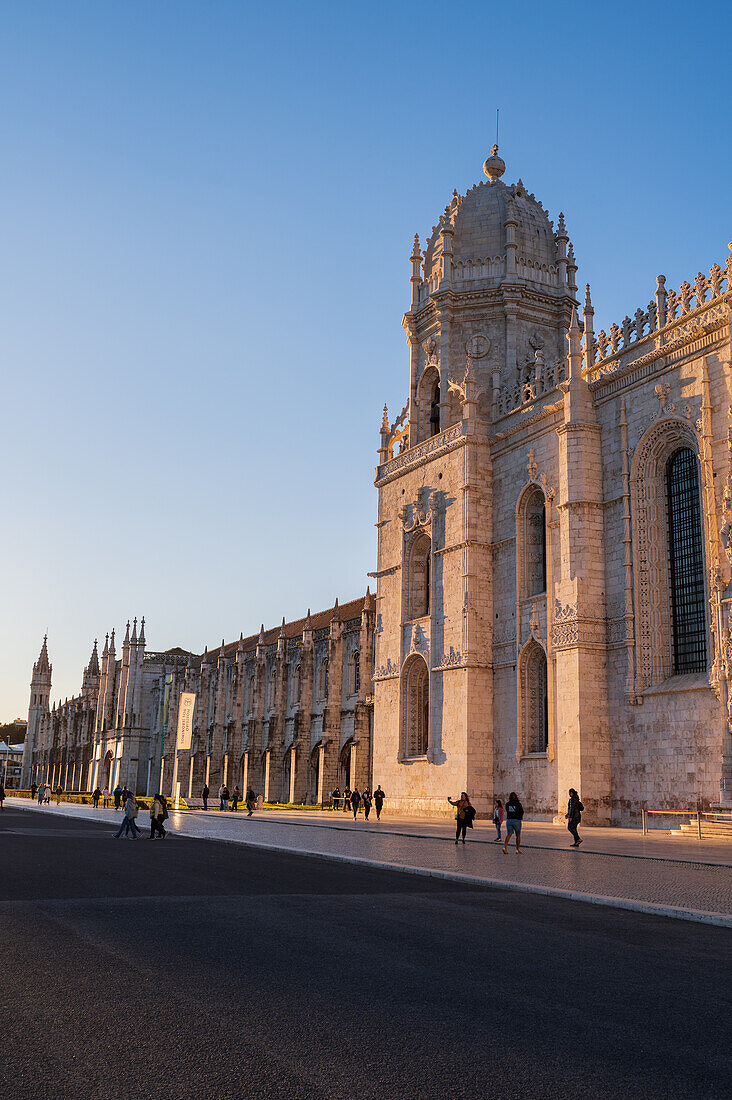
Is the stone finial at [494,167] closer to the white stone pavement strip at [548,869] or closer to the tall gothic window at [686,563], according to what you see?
the tall gothic window at [686,563]

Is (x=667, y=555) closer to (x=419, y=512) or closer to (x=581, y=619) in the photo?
(x=581, y=619)

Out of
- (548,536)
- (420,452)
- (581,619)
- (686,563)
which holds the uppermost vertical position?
(420,452)

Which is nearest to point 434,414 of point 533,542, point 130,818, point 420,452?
point 420,452

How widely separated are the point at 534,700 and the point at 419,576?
871cm

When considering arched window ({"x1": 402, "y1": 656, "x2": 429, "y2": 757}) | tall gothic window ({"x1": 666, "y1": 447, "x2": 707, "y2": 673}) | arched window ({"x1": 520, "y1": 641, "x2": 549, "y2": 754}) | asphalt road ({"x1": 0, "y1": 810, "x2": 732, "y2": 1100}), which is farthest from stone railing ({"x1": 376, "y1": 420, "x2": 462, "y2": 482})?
asphalt road ({"x1": 0, "y1": 810, "x2": 732, "y2": 1100})

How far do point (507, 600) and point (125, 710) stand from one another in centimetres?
6718

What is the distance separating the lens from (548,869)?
15773 mm

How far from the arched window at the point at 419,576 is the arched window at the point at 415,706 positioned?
2177 mm

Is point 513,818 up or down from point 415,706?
down

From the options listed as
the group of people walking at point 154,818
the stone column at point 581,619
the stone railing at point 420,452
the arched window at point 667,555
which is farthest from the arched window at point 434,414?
the group of people walking at point 154,818

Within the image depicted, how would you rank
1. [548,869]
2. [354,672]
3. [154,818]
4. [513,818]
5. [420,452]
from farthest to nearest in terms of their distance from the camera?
[354,672]
[420,452]
[154,818]
[513,818]
[548,869]

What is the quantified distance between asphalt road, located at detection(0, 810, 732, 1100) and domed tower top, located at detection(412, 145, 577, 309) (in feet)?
102

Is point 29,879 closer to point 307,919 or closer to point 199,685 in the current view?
point 307,919

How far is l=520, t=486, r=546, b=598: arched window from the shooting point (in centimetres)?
3231
